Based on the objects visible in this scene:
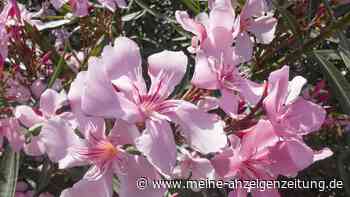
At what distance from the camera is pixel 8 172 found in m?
1.18

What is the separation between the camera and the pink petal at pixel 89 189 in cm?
93

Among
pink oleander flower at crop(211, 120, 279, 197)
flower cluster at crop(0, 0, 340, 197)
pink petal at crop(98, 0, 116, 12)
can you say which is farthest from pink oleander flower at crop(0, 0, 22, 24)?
pink oleander flower at crop(211, 120, 279, 197)

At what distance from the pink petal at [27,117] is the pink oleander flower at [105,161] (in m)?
0.29

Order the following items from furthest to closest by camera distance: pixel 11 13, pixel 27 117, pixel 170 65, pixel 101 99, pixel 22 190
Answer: pixel 22 190
pixel 11 13
pixel 27 117
pixel 170 65
pixel 101 99

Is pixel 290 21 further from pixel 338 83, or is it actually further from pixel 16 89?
pixel 16 89

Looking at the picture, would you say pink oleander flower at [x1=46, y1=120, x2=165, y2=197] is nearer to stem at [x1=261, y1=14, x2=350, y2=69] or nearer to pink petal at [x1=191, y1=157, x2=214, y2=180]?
pink petal at [x1=191, y1=157, x2=214, y2=180]

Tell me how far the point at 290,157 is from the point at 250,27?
39 cm

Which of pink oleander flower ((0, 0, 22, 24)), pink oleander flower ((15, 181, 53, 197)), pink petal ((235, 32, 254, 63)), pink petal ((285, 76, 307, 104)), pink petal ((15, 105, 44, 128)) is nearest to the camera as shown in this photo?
pink petal ((285, 76, 307, 104))

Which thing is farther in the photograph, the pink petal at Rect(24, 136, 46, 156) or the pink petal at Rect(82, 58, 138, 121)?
the pink petal at Rect(24, 136, 46, 156)

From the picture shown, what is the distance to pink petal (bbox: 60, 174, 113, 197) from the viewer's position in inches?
36.6

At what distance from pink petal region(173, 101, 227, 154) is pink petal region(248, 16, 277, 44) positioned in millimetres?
364

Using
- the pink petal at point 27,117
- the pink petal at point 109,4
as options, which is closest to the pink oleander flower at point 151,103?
the pink petal at point 27,117

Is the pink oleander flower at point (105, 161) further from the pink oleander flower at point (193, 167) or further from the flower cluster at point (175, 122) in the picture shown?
the pink oleander flower at point (193, 167)

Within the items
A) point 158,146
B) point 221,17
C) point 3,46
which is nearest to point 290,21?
point 221,17
